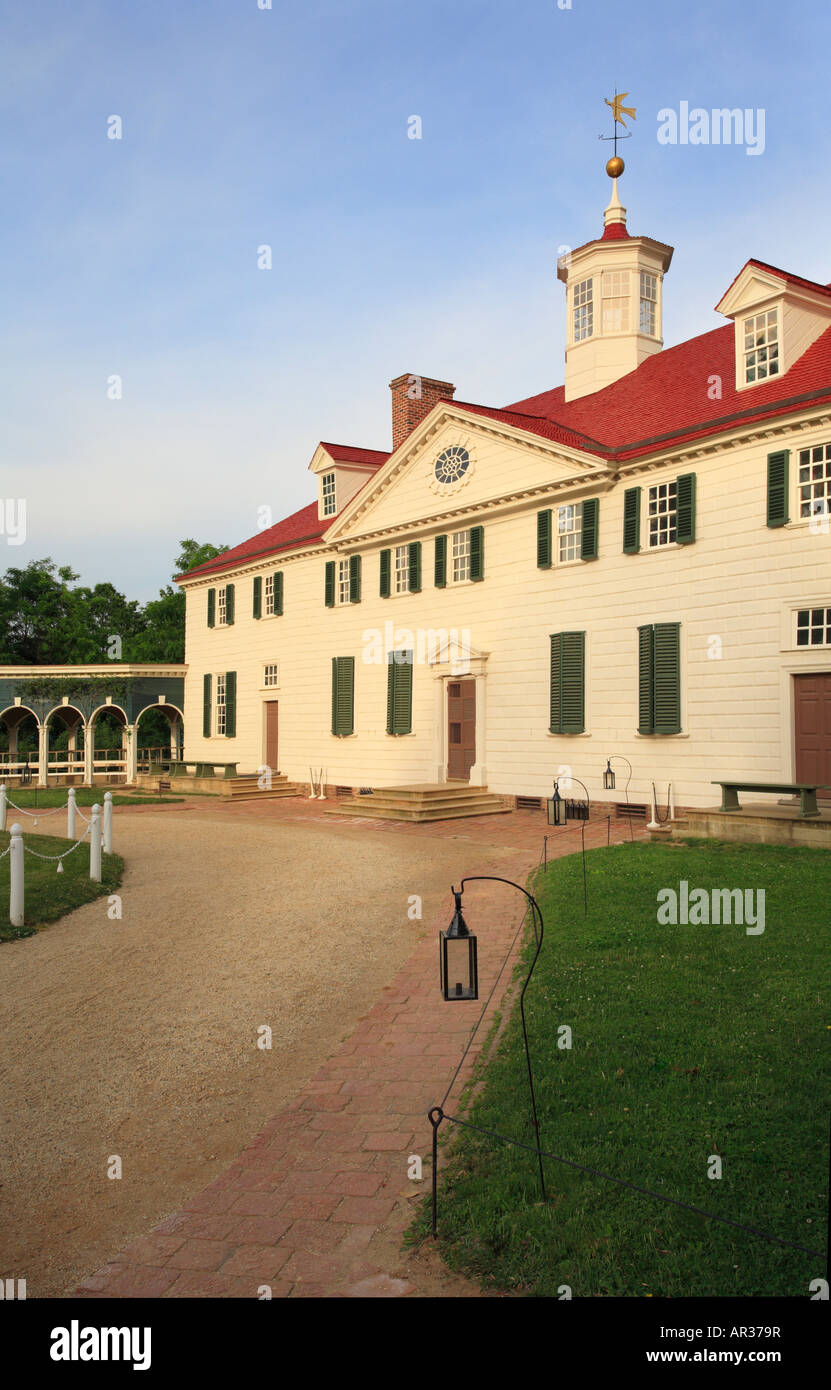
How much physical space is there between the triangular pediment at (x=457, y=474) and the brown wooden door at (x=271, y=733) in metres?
6.34

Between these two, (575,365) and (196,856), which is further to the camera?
(575,365)

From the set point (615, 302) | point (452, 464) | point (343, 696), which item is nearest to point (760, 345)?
point (615, 302)

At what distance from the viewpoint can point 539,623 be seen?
20328mm

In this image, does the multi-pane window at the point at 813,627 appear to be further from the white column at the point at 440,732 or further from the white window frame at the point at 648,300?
the white window frame at the point at 648,300

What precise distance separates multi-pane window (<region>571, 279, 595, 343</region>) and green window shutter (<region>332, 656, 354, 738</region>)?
413 inches

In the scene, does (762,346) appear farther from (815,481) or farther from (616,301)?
(616,301)

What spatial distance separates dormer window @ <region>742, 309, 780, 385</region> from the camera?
55.7ft

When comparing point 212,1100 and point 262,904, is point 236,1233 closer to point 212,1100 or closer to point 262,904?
point 212,1100

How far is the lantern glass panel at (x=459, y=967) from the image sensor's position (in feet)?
15.9

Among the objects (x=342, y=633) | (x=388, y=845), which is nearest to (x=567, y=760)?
(x=388, y=845)

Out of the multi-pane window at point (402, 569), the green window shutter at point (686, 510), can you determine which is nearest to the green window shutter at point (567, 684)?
the green window shutter at point (686, 510)

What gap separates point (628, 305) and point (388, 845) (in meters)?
15.6

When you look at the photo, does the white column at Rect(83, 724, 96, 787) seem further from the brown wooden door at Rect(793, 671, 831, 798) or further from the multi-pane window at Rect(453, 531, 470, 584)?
the brown wooden door at Rect(793, 671, 831, 798)

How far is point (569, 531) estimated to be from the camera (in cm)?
1981
